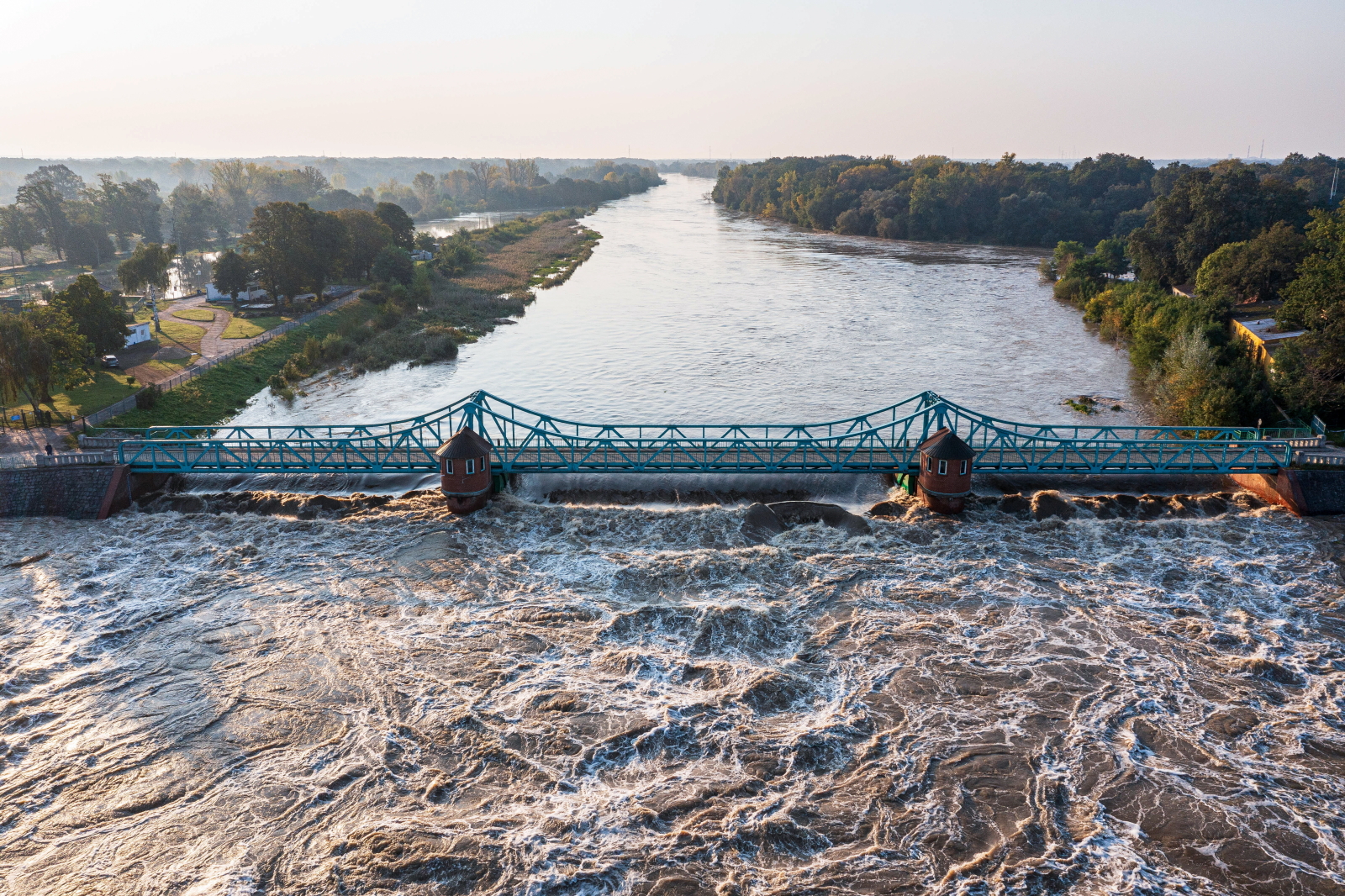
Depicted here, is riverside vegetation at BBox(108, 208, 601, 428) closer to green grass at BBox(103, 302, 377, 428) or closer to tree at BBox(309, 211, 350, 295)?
green grass at BBox(103, 302, 377, 428)

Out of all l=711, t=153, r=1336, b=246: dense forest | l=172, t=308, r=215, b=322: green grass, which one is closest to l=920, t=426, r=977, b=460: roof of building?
l=172, t=308, r=215, b=322: green grass

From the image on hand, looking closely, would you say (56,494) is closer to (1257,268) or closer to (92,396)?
(92,396)

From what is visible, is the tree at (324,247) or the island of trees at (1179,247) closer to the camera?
the island of trees at (1179,247)

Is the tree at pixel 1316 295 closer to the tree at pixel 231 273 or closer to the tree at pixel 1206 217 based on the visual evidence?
the tree at pixel 1206 217

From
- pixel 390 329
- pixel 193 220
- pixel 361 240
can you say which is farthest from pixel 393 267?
pixel 193 220

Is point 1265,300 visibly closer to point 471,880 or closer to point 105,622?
point 471,880

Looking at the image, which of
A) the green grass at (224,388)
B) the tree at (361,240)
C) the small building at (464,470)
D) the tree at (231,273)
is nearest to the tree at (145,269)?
the tree at (231,273)
